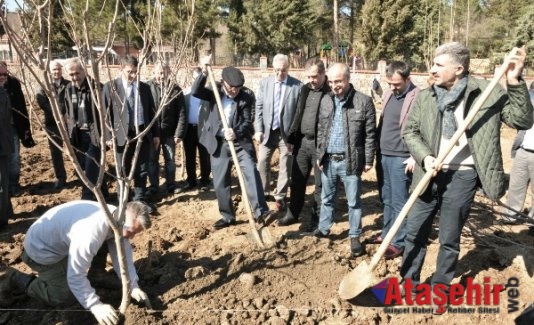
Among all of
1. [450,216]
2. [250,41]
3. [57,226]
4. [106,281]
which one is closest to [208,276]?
[106,281]

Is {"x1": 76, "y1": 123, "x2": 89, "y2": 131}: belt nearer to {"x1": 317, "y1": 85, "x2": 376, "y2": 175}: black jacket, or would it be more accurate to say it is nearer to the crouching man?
the crouching man

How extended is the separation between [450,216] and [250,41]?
29039 millimetres

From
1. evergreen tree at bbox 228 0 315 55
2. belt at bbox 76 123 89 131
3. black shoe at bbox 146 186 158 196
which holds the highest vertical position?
evergreen tree at bbox 228 0 315 55

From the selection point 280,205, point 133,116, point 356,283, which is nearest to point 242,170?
point 280,205

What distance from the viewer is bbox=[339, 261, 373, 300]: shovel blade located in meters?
3.03

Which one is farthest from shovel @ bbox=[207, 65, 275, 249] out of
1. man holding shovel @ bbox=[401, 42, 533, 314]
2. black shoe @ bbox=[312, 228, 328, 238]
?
man holding shovel @ bbox=[401, 42, 533, 314]

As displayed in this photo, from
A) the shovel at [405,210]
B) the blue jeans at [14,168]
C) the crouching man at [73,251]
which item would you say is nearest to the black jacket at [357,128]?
the shovel at [405,210]

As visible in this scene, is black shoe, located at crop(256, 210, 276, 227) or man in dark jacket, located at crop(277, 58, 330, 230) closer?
man in dark jacket, located at crop(277, 58, 330, 230)

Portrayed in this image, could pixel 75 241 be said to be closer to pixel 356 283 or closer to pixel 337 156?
pixel 356 283

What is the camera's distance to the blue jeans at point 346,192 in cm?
388

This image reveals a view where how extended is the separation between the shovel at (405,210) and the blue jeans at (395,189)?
89 centimetres

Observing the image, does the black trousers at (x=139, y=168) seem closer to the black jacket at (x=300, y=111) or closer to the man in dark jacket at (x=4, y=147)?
the man in dark jacket at (x=4, y=147)

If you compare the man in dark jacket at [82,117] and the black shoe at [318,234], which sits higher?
the man in dark jacket at [82,117]

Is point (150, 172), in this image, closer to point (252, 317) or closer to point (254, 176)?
point (254, 176)
